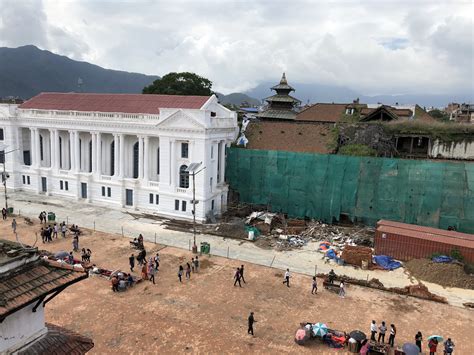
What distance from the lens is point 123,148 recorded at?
43.8 meters

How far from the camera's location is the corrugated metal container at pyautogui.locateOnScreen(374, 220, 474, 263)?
29.7 m

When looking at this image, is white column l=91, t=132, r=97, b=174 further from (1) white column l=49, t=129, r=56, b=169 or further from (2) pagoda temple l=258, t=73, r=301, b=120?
(2) pagoda temple l=258, t=73, r=301, b=120

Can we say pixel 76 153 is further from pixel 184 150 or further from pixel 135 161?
pixel 184 150

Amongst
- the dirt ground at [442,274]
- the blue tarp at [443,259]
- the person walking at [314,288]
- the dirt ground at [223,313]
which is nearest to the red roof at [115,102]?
the dirt ground at [223,313]

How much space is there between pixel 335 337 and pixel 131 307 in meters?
11.6

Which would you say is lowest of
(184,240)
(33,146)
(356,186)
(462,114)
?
(184,240)

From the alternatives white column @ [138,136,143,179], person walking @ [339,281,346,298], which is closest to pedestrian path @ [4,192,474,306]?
person walking @ [339,281,346,298]

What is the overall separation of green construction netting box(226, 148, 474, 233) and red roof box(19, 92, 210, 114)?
7849 millimetres

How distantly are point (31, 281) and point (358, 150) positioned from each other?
131 feet

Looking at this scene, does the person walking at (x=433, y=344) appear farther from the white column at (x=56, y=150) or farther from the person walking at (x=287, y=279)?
the white column at (x=56, y=150)

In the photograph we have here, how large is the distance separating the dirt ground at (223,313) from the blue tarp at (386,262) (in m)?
4.64

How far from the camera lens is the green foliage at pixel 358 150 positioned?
140ft

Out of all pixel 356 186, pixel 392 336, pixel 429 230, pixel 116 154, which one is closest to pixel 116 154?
pixel 116 154

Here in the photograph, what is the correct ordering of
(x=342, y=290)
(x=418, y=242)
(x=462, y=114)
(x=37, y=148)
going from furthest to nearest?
1. (x=462, y=114)
2. (x=37, y=148)
3. (x=418, y=242)
4. (x=342, y=290)
